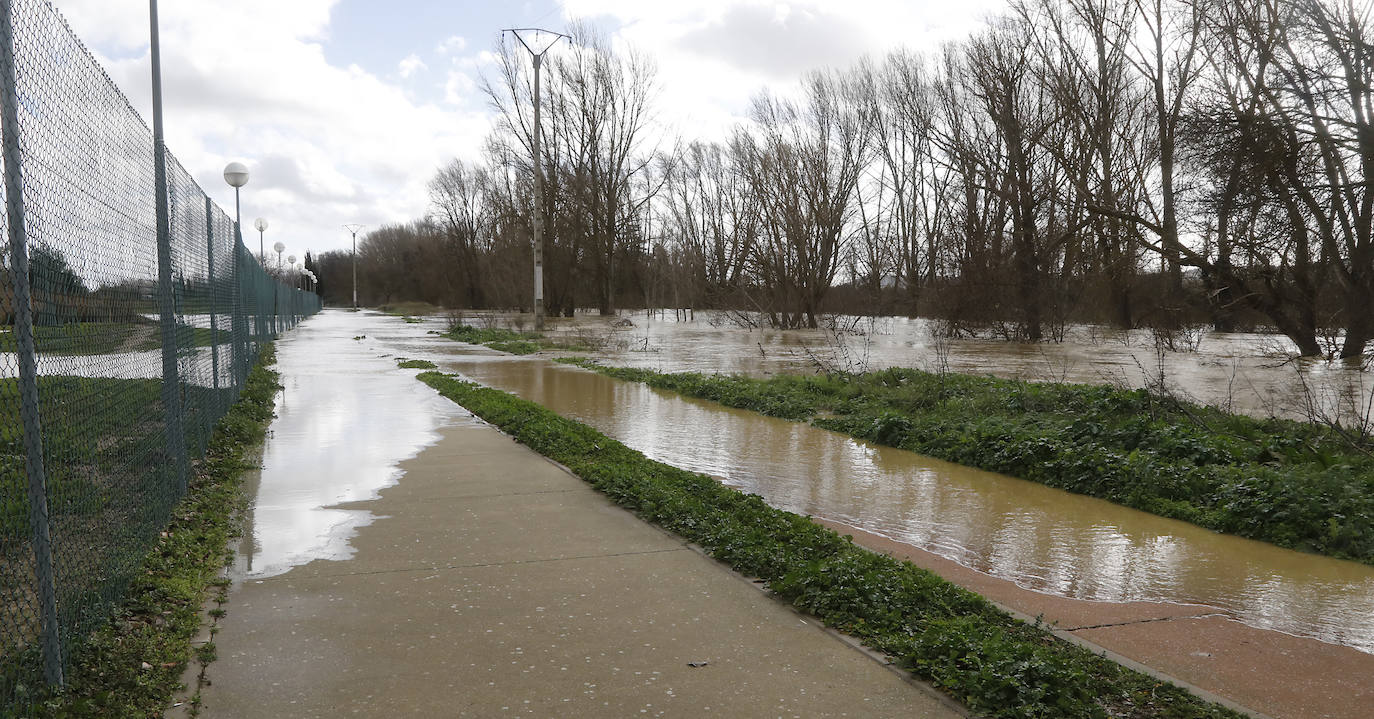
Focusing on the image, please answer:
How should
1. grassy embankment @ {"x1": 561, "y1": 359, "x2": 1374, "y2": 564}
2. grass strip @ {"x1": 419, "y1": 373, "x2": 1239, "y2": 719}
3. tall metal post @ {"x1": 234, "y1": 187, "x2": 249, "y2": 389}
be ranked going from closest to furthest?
1. grass strip @ {"x1": 419, "y1": 373, "x2": 1239, "y2": 719}
2. grassy embankment @ {"x1": 561, "y1": 359, "x2": 1374, "y2": 564}
3. tall metal post @ {"x1": 234, "y1": 187, "x2": 249, "y2": 389}

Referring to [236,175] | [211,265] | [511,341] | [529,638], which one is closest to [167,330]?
[529,638]

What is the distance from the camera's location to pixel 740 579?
17.0 ft

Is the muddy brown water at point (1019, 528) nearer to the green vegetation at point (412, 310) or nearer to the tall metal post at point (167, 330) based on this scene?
the tall metal post at point (167, 330)

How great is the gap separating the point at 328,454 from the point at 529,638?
5296mm

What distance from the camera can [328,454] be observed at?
890 cm

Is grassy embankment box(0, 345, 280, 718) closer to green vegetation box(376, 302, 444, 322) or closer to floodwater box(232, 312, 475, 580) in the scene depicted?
floodwater box(232, 312, 475, 580)

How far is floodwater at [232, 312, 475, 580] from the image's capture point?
19.3 ft

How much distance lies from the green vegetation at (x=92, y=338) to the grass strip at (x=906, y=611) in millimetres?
3223

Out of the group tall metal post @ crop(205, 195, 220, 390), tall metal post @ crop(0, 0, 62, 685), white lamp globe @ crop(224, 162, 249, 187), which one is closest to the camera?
tall metal post @ crop(0, 0, 62, 685)

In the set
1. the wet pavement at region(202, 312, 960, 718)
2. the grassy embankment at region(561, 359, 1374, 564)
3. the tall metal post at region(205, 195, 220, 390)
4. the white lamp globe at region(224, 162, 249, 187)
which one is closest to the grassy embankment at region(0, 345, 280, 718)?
the wet pavement at region(202, 312, 960, 718)

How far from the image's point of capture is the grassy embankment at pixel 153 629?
11.4 feet

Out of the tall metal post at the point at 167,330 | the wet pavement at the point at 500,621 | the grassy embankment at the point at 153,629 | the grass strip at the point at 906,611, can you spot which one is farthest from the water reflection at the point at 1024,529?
the tall metal post at the point at 167,330

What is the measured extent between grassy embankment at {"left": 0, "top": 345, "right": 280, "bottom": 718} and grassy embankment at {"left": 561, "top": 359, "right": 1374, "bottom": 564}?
6166 millimetres

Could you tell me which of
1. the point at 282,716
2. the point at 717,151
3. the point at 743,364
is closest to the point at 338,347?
the point at 743,364
